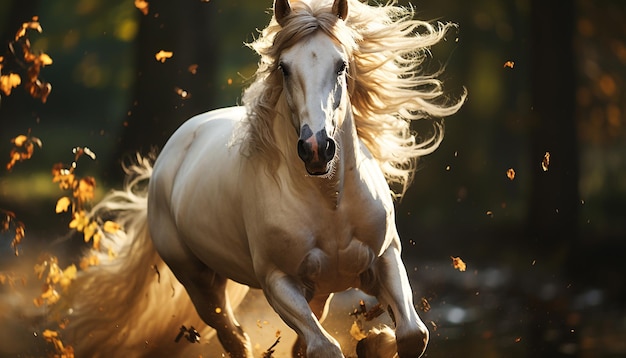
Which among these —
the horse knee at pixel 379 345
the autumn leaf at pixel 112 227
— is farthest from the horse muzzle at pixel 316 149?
the autumn leaf at pixel 112 227

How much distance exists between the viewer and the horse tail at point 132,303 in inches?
275

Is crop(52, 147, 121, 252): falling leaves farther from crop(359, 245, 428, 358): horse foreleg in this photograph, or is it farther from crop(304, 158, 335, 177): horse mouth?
crop(304, 158, 335, 177): horse mouth

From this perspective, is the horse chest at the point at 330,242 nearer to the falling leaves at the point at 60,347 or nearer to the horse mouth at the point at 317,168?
the horse mouth at the point at 317,168

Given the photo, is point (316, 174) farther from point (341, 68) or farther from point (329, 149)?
point (341, 68)

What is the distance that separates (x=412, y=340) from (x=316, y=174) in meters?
0.87

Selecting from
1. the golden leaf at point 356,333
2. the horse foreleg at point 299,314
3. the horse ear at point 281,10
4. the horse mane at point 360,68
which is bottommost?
the golden leaf at point 356,333

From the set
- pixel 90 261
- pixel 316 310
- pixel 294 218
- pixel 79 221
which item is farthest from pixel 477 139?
pixel 294 218

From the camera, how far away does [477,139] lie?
1644 cm

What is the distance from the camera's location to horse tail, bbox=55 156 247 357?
6.98 meters

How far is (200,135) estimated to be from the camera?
6336mm

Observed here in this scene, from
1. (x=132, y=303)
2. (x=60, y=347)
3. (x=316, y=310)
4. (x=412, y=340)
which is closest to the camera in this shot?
(x=412, y=340)

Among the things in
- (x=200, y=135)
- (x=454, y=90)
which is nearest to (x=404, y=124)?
(x=200, y=135)

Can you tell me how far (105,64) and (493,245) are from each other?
5924mm

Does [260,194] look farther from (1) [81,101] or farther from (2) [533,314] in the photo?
(1) [81,101]
